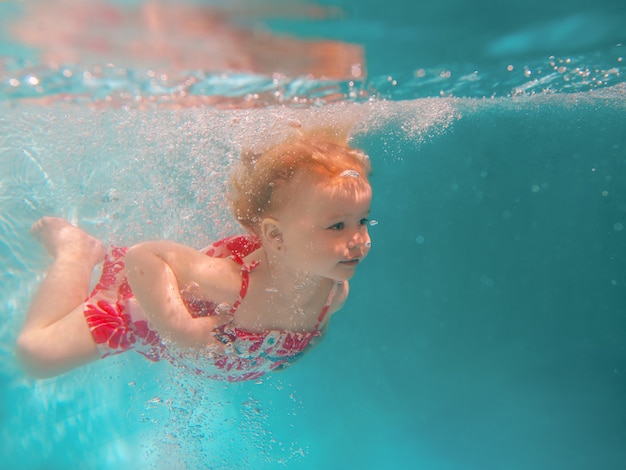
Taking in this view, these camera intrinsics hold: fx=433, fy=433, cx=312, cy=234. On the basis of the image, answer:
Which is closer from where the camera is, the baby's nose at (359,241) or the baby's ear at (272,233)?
the baby's nose at (359,241)

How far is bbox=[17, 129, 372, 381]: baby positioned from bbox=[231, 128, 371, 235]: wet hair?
0.01 m

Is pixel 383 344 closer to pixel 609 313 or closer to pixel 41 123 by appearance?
pixel 609 313

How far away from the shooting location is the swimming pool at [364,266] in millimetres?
4992

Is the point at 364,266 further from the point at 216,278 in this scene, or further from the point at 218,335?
the point at 216,278

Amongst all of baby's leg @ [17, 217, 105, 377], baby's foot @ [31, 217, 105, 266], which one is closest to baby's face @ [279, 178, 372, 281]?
baby's leg @ [17, 217, 105, 377]

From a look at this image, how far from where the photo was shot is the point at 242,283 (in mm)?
3857

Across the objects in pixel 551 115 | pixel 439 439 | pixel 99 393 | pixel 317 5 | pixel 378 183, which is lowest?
pixel 439 439

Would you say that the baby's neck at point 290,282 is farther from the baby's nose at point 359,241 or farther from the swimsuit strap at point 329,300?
the baby's nose at point 359,241

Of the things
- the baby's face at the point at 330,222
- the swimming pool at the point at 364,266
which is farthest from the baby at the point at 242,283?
the swimming pool at the point at 364,266

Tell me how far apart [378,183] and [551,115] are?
8427 mm

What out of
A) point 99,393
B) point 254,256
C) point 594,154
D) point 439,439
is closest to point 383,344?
point 439,439

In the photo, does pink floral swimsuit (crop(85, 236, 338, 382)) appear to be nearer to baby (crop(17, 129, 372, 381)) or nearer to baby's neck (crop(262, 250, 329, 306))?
baby (crop(17, 129, 372, 381))

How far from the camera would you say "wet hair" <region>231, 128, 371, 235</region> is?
11.0 feet

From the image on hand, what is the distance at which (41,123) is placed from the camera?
7.20 metres
